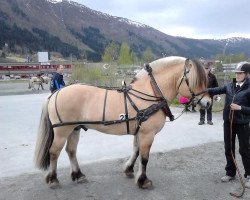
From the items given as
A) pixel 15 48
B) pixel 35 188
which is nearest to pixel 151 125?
pixel 35 188

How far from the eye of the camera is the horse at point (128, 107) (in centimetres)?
430

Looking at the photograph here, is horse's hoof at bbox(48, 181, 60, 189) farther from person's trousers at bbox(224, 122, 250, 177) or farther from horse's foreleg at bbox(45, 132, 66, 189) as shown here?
person's trousers at bbox(224, 122, 250, 177)

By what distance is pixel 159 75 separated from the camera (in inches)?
175

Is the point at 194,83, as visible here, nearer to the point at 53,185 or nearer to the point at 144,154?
the point at 144,154

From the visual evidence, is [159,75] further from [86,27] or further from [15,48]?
[86,27]

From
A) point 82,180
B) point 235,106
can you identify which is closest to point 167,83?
point 235,106

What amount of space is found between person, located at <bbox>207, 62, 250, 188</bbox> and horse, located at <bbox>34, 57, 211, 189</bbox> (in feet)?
1.17

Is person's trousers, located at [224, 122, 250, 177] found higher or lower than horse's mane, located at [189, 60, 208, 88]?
lower

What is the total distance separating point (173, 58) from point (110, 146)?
117 inches

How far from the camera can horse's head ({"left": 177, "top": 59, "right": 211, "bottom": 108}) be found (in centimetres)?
427

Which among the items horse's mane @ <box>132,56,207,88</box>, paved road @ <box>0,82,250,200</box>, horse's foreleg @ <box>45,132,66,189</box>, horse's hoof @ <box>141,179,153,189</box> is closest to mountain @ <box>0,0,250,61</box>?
paved road @ <box>0,82,250,200</box>

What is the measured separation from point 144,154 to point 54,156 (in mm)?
1320

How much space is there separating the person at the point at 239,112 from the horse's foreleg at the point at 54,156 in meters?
2.27

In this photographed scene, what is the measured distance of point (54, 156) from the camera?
451 centimetres
